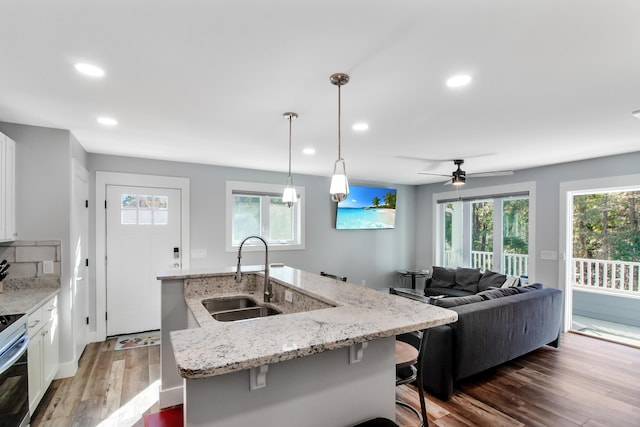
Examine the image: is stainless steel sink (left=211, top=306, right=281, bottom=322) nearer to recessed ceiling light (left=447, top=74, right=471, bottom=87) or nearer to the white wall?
the white wall

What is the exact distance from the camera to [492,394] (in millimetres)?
2914

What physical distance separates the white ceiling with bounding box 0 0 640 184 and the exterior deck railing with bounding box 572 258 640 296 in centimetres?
275

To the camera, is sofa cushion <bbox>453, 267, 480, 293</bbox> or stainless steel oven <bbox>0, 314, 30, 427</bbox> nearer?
stainless steel oven <bbox>0, 314, 30, 427</bbox>

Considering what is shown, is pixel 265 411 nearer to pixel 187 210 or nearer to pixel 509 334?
pixel 509 334

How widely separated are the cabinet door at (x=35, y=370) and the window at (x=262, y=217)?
2.60 meters

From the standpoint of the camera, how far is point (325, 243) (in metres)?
5.93

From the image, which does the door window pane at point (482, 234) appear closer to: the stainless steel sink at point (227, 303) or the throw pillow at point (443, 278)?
the throw pillow at point (443, 278)

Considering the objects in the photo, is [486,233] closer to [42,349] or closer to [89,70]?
[89,70]

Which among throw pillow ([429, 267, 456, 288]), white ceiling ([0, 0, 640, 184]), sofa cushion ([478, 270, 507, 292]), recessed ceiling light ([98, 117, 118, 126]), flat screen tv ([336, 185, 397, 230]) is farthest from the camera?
flat screen tv ([336, 185, 397, 230])

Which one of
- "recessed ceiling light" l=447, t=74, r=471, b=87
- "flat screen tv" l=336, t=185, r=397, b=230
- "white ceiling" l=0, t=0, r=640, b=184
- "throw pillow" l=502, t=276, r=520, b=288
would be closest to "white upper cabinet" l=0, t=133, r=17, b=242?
"white ceiling" l=0, t=0, r=640, b=184

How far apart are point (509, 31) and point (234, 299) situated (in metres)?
2.59

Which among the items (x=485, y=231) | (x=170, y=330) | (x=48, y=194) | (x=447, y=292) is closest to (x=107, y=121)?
(x=48, y=194)

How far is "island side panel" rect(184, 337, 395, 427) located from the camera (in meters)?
1.13

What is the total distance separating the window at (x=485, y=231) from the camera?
17.9 feet
